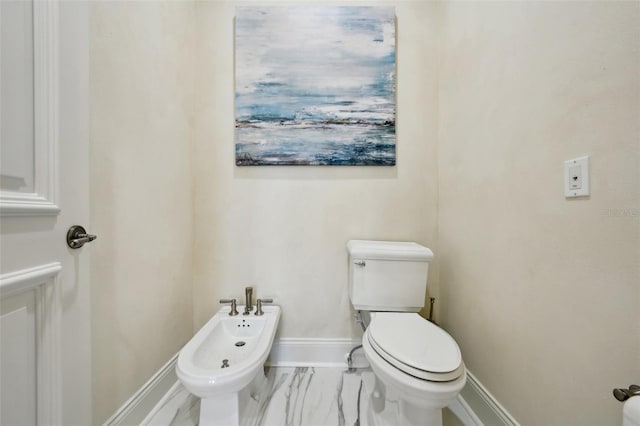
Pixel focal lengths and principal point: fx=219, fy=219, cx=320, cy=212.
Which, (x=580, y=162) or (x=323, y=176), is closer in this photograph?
(x=580, y=162)

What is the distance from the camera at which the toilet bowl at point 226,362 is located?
2.50 ft

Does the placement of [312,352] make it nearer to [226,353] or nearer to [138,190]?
[226,353]

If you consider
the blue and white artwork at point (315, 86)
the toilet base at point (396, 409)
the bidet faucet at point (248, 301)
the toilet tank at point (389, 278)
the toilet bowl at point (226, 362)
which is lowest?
the toilet base at point (396, 409)

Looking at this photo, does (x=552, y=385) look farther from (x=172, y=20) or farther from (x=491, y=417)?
(x=172, y=20)

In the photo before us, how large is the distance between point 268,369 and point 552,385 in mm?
1274

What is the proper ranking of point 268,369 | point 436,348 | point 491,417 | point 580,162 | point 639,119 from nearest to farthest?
point 639,119 → point 580,162 → point 436,348 → point 491,417 → point 268,369

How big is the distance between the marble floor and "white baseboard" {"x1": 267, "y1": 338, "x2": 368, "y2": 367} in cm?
9

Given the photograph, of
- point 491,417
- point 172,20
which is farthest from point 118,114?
point 491,417

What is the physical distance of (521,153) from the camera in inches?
32.4

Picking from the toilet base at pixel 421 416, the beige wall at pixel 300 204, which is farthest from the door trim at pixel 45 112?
the toilet base at pixel 421 416

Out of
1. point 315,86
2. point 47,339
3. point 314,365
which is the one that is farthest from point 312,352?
point 315,86

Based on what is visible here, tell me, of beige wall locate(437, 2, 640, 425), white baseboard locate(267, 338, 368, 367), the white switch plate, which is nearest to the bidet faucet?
white baseboard locate(267, 338, 368, 367)

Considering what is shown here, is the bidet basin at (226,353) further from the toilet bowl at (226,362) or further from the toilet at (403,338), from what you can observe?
the toilet at (403,338)

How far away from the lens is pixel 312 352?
134cm
